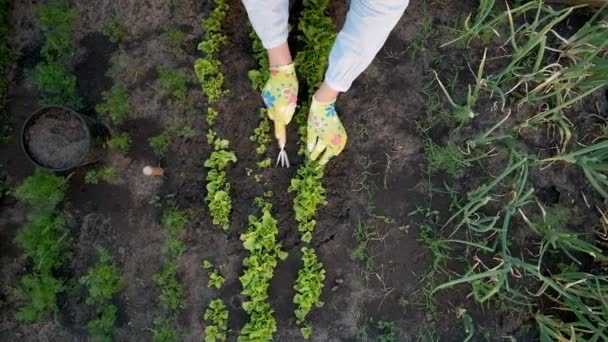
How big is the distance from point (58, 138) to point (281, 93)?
113cm

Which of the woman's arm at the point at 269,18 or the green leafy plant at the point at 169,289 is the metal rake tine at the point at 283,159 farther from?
the green leafy plant at the point at 169,289

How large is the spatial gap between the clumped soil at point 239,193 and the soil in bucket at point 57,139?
16 cm

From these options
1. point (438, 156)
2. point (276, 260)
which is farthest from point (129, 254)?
point (438, 156)

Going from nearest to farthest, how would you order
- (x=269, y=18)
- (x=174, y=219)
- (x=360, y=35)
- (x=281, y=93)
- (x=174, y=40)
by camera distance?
1. (x=360, y=35)
2. (x=269, y=18)
3. (x=281, y=93)
4. (x=174, y=219)
5. (x=174, y=40)

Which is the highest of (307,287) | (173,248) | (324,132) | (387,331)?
(324,132)

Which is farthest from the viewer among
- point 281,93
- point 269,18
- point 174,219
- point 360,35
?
point 174,219

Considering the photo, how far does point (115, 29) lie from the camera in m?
2.65

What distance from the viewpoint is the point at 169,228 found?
2.56m

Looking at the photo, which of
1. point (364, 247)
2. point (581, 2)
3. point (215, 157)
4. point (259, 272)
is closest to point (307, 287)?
point (259, 272)

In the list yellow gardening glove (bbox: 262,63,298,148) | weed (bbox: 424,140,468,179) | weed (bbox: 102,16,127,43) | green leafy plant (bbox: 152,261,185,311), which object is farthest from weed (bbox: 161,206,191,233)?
weed (bbox: 424,140,468,179)

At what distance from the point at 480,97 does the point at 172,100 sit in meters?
1.67

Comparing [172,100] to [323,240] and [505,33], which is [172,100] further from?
[505,33]

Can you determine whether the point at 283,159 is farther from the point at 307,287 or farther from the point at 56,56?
the point at 56,56

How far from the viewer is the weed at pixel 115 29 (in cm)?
265
